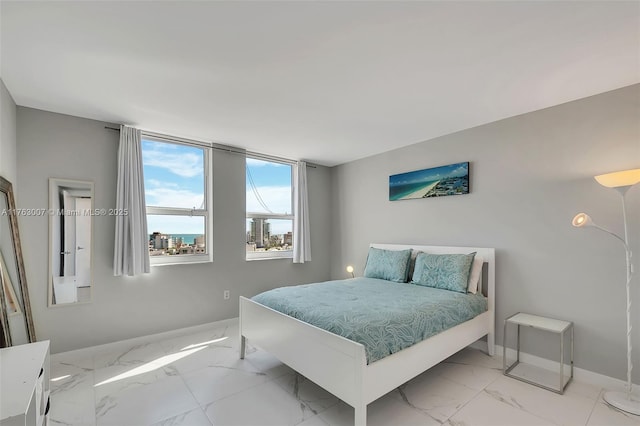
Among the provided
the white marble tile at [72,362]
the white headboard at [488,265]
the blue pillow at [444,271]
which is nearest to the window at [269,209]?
the white marble tile at [72,362]

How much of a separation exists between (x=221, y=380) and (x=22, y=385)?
4.43 feet

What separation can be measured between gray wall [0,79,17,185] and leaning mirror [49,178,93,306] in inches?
13.5

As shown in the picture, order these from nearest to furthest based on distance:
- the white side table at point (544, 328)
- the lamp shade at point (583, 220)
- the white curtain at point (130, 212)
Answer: the lamp shade at point (583, 220), the white side table at point (544, 328), the white curtain at point (130, 212)

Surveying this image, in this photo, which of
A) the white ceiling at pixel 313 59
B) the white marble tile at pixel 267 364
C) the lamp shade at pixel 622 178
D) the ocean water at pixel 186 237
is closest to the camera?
the white ceiling at pixel 313 59

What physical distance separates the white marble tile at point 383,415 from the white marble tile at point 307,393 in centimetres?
7

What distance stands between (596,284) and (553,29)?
2.03 metres

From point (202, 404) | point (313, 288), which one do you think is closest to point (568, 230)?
point (313, 288)

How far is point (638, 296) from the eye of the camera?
87.6 inches

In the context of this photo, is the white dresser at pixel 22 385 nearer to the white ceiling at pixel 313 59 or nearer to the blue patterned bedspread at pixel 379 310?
the blue patterned bedspread at pixel 379 310

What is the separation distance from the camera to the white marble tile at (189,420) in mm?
1866

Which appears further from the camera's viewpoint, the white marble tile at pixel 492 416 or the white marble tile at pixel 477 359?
the white marble tile at pixel 477 359

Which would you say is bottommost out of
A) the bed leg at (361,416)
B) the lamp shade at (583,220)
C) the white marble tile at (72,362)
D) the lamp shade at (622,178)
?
the white marble tile at (72,362)

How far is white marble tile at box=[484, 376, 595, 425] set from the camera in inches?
77.2

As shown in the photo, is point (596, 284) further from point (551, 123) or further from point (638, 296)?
point (551, 123)
